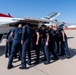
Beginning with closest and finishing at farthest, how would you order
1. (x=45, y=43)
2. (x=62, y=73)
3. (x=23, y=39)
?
(x=62, y=73) < (x=23, y=39) < (x=45, y=43)

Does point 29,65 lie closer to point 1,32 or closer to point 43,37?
point 43,37

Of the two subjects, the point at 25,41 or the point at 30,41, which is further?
the point at 30,41

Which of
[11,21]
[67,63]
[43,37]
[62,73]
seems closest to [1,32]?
[11,21]

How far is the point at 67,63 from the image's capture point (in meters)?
7.46

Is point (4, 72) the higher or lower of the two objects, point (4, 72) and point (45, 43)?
the lower

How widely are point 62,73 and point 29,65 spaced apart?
150cm

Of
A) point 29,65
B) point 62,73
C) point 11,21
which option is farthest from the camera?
point 11,21

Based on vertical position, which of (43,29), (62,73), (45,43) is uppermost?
(43,29)

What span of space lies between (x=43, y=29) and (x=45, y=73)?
2.16m

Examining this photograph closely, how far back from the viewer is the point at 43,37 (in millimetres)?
7738

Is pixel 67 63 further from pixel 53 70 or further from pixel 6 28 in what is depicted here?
pixel 6 28

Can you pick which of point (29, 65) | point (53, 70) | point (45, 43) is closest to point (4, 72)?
point (29, 65)

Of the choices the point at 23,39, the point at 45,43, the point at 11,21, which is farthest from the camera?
the point at 11,21

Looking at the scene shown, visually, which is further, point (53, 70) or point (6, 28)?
point (6, 28)
